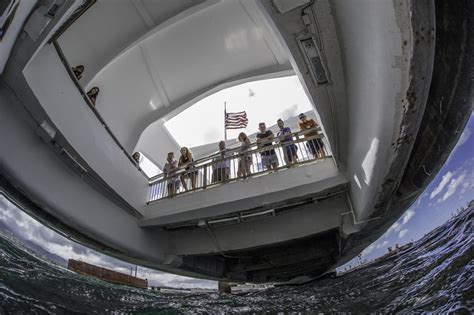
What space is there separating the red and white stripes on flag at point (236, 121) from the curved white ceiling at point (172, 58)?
431 centimetres

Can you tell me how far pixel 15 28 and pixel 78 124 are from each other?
2.19 m

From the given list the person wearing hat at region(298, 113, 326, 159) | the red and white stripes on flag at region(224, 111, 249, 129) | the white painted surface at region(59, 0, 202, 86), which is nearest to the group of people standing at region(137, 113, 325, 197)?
the person wearing hat at region(298, 113, 326, 159)

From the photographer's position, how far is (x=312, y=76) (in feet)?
13.5

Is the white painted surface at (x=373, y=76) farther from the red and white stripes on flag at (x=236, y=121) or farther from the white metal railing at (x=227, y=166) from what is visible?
the red and white stripes on flag at (x=236, y=121)

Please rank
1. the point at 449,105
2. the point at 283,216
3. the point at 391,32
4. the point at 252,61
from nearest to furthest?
the point at 391,32 → the point at 449,105 → the point at 283,216 → the point at 252,61

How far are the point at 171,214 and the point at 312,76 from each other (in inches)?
203

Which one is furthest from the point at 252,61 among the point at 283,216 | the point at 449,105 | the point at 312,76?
the point at 449,105

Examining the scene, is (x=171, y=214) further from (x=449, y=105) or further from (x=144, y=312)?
(x=449, y=105)

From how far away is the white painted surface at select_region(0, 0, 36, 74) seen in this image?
3.30 meters

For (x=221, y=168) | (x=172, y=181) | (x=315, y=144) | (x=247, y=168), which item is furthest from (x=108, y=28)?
(x=315, y=144)

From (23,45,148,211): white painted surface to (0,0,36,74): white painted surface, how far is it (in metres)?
0.42

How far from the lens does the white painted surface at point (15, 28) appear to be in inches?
130

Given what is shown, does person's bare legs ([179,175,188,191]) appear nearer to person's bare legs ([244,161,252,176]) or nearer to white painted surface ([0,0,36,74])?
person's bare legs ([244,161,252,176])

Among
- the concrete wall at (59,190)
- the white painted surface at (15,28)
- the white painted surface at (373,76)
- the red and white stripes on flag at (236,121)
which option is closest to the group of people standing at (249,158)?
the concrete wall at (59,190)
